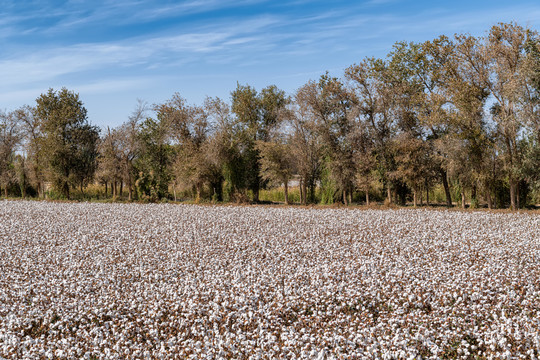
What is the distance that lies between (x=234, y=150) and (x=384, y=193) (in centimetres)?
1265

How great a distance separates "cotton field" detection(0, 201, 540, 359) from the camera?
7094mm

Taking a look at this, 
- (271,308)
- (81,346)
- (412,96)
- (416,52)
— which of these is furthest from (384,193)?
(81,346)

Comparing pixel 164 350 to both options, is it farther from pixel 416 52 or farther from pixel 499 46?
pixel 416 52

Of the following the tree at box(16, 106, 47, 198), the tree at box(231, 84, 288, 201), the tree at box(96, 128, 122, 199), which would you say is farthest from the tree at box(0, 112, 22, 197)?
the tree at box(231, 84, 288, 201)

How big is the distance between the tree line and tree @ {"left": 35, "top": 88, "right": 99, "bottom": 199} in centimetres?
12

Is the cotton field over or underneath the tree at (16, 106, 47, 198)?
underneath

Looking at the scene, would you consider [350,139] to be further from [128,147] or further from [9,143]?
[9,143]

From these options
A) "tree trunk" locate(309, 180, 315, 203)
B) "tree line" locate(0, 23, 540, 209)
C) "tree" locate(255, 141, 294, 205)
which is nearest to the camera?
"tree line" locate(0, 23, 540, 209)

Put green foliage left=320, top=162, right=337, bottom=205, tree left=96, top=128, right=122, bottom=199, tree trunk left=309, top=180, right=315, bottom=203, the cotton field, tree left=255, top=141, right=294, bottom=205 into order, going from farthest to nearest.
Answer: tree left=96, top=128, right=122, bottom=199, tree trunk left=309, top=180, right=315, bottom=203, tree left=255, top=141, right=294, bottom=205, green foliage left=320, top=162, right=337, bottom=205, the cotton field

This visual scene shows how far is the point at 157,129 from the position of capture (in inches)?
1613

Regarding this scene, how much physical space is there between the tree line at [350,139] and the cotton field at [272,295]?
→ 40.4 ft

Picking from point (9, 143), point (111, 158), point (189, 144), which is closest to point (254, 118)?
point (189, 144)

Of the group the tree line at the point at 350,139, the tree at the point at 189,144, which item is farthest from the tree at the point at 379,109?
the tree at the point at 189,144

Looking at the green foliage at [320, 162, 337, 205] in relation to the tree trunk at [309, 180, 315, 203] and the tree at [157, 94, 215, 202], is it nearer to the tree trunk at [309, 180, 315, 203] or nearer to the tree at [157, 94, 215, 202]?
the tree trunk at [309, 180, 315, 203]
